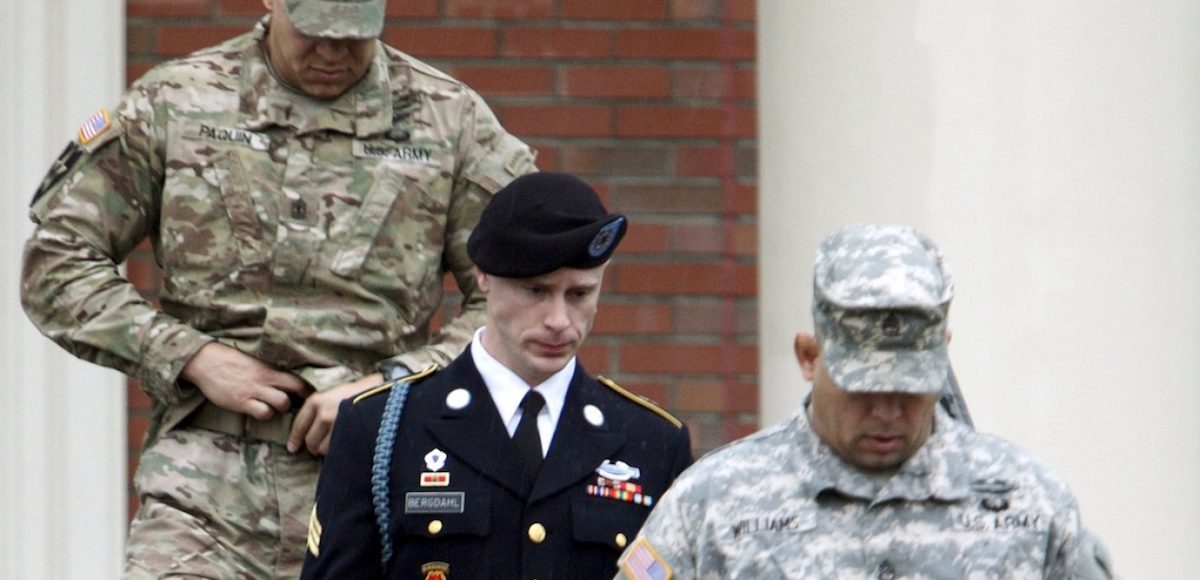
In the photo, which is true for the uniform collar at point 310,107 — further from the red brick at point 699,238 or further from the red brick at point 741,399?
the red brick at point 741,399

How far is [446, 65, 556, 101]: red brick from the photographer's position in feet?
22.0

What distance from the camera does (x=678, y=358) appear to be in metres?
→ 6.71

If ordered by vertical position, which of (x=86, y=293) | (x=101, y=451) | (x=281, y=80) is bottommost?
(x=101, y=451)

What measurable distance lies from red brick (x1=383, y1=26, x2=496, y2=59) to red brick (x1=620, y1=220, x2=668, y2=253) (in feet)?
2.03

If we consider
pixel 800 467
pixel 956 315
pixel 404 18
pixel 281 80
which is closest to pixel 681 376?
pixel 404 18

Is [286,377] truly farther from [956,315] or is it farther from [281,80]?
[956,315]

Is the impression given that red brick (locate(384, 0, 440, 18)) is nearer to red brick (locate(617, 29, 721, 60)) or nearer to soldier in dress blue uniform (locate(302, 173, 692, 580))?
red brick (locate(617, 29, 721, 60))

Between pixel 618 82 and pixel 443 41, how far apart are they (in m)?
0.49

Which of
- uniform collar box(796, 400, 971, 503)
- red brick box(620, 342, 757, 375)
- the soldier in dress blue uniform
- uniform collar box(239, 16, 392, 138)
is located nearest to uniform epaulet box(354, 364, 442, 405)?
the soldier in dress blue uniform

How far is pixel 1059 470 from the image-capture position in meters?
5.01

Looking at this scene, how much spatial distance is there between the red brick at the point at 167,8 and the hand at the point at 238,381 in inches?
96.0

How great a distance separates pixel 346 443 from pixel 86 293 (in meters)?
0.76

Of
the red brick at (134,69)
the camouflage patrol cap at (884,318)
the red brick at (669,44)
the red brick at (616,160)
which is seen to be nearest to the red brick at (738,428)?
the red brick at (616,160)

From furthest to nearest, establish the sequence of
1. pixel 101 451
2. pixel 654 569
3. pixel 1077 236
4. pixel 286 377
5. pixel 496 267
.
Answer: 1. pixel 101 451
2. pixel 1077 236
3. pixel 286 377
4. pixel 496 267
5. pixel 654 569
